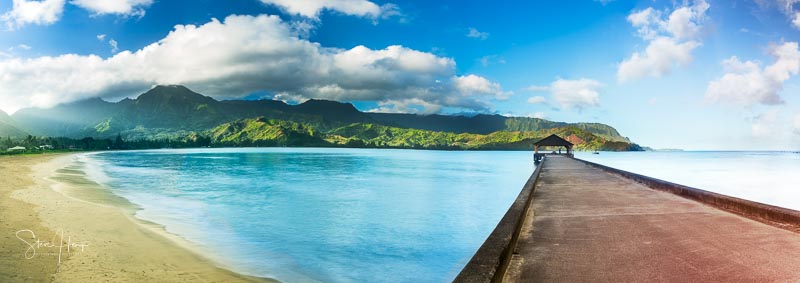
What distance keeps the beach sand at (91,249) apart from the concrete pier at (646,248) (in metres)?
4.92

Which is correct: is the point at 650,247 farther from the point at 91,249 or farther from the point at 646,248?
the point at 91,249

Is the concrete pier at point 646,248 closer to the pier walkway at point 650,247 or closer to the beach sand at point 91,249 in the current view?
the pier walkway at point 650,247

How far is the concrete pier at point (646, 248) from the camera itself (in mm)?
3801

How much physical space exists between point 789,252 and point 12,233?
13.5 metres

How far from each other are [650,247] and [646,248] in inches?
3.4

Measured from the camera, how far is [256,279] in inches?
287

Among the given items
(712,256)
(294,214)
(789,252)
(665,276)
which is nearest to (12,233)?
(294,214)

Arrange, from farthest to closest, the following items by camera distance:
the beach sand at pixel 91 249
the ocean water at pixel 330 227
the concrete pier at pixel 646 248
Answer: the ocean water at pixel 330 227 → the beach sand at pixel 91 249 → the concrete pier at pixel 646 248

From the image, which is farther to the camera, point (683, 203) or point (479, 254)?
point (683, 203)

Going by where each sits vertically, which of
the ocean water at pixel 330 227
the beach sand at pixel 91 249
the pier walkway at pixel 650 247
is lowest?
the ocean water at pixel 330 227

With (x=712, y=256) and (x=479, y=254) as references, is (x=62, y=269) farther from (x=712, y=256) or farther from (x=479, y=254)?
(x=712, y=256)

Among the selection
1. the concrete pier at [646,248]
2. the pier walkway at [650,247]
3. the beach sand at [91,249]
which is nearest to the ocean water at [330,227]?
the beach sand at [91,249]

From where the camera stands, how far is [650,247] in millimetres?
4895

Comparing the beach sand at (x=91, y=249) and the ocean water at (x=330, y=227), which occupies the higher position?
the beach sand at (x=91, y=249)
